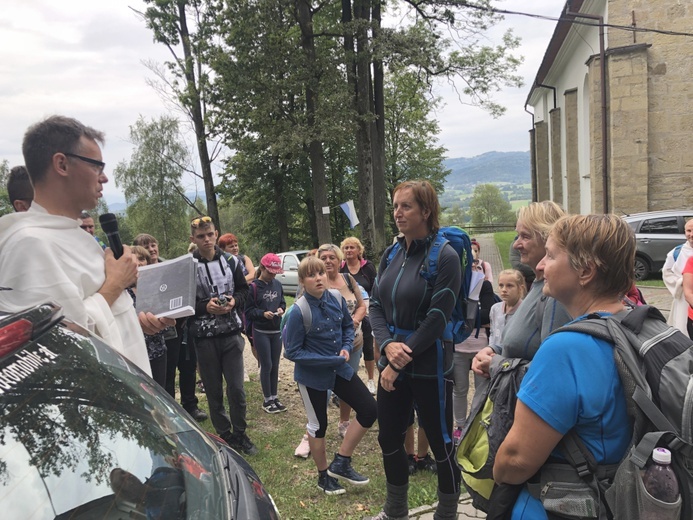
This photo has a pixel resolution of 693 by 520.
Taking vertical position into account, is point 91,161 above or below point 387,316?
above

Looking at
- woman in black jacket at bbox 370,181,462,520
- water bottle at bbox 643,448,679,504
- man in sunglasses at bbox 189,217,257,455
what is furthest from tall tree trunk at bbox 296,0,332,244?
water bottle at bbox 643,448,679,504

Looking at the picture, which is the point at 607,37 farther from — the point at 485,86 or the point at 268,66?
the point at 268,66

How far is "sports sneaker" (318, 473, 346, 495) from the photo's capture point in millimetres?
3795

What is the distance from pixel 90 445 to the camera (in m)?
1.29

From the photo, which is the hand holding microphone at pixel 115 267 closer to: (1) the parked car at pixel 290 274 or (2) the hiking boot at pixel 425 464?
(2) the hiking boot at pixel 425 464

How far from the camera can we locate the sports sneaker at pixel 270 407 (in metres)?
5.70

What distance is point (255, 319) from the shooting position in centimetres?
562

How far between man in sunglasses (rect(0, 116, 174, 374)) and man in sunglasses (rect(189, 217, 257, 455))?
207cm

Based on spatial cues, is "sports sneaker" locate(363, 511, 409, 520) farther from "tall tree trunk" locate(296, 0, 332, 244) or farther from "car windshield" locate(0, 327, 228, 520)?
"tall tree trunk" locate(296, 0, 332, 244)

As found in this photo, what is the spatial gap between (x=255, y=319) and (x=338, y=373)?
207 centimetres

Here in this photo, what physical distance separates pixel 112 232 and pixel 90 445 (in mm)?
1269

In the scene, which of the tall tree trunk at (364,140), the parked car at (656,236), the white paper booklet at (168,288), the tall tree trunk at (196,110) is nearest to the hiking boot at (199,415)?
the white paper booklet at (168,288)

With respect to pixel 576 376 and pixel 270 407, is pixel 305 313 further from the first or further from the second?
pixel 576 376

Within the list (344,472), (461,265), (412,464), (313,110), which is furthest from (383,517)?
(313,110)
